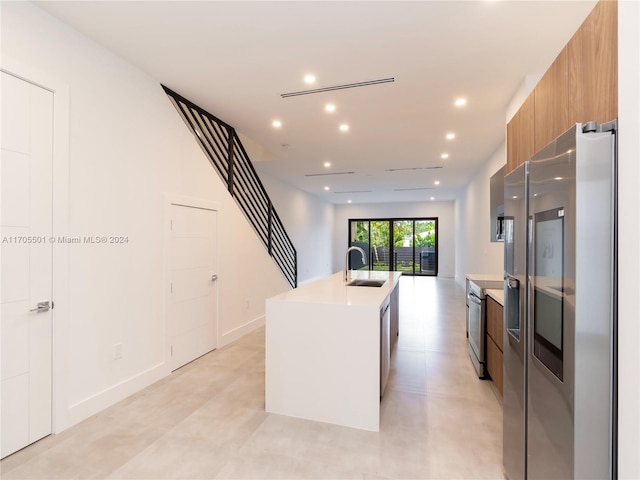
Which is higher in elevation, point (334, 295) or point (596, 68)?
point (596, 68)

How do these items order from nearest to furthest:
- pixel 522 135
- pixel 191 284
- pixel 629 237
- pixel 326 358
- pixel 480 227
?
pixel 629 237 < pixel 522 135 < pixel 326 358 < pixel 191 284 < pixel 480 227

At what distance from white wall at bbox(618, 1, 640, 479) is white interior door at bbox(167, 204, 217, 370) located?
11.2 ft

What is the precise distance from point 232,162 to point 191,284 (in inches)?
74.0

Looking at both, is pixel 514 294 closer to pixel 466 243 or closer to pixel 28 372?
pixel 28 372

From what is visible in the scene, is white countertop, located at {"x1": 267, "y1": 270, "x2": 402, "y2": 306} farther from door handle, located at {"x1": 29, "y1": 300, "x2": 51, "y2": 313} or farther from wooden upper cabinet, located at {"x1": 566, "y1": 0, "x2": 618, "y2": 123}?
wooden upper cabinet, located at {"x1": 566, "y1": 0, "x2": 618, "y2": 123}

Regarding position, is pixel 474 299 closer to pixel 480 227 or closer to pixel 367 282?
pixel 367 282

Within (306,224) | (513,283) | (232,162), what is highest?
(232,162)

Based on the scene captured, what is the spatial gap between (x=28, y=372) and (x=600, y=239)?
3.18m

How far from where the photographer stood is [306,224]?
34.1ft

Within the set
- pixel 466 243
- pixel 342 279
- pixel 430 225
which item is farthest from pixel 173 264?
pixel 430 225

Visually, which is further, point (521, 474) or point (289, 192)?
point (289, 192)

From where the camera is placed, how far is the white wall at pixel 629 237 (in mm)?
937

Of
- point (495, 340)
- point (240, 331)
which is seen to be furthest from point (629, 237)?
point (240, 331)

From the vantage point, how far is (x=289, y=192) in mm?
9141
